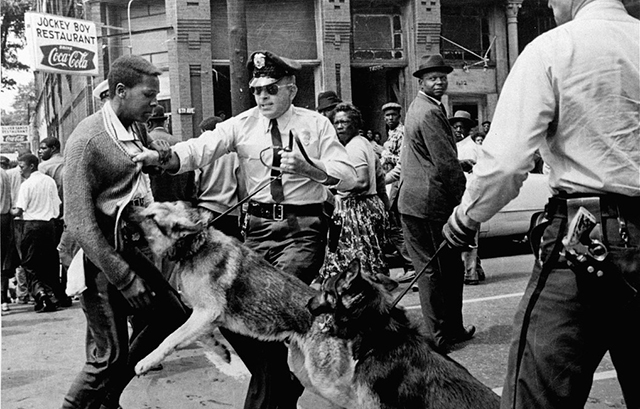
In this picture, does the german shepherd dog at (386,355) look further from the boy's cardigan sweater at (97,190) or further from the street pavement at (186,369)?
the boy's cardigan sweater at (97,190)

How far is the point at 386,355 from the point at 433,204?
253 cm

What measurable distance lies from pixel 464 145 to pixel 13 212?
6076 mm

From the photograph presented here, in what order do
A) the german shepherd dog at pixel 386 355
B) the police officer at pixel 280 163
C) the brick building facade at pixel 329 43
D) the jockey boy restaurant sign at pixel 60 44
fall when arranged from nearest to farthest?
the german shepherd dog at pixel 386 355 → the police officer at pixel 280 163 → the jockey boy restaurant sign at pixel 60 44 → the brick building facade at pixel 329 43

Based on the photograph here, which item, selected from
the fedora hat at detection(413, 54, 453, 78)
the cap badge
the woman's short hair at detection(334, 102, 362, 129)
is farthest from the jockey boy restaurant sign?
the cap badge

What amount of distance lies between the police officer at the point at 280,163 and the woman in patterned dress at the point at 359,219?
2.44m

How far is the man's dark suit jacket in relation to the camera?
565 centimetres

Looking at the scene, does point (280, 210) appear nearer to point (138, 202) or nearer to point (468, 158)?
point (138, 202)

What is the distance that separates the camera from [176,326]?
4.06 m

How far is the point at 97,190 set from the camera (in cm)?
353

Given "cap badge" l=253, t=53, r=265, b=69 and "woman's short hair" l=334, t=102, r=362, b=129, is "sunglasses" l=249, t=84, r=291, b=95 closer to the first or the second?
"cap badge" l=253, t=53, r=265, b=69

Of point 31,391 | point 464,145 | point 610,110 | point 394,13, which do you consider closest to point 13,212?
point 31,391

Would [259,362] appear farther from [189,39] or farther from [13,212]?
[189,39]

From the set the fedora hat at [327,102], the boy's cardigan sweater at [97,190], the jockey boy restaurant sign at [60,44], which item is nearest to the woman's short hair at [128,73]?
the boy's cardigan sweater at [97,190]

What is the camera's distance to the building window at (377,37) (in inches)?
803
